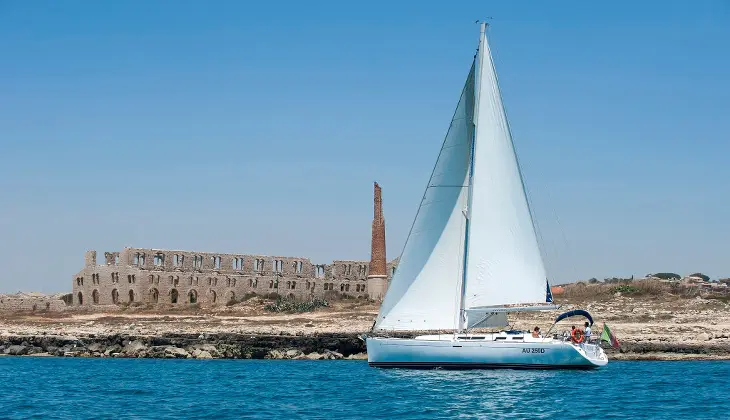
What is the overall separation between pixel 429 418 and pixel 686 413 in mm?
6913

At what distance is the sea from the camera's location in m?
28.2

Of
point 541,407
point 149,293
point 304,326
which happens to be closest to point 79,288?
point 149,293

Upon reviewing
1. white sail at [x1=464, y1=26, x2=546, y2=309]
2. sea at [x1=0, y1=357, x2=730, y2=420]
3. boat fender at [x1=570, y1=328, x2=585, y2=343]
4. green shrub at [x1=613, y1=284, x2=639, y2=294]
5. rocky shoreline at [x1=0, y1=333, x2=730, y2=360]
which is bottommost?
sea at [x1=0, y1=357, x2=730, y2=420]

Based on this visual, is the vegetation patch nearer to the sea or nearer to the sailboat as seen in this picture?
the sea

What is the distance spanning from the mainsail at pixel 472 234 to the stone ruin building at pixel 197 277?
116 feet

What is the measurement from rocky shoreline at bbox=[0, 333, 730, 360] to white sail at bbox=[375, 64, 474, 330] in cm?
1026

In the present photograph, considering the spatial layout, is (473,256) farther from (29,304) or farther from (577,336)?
(29,304)

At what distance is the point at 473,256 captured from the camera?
36.9m

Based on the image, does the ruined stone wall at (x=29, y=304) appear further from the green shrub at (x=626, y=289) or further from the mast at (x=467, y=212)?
the mast at (x=467, y=212)

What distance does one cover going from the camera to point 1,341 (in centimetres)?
5275

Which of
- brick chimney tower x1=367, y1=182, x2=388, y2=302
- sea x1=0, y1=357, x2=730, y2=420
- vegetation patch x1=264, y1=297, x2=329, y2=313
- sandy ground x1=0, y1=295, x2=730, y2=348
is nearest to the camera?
sea x1=0, y1=357, x2=730, y2=420

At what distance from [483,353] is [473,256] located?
11.2 ft

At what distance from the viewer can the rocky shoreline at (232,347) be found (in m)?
44.5

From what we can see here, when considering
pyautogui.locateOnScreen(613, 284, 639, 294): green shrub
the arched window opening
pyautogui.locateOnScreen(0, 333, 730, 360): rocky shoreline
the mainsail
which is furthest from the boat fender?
the arched window opening
